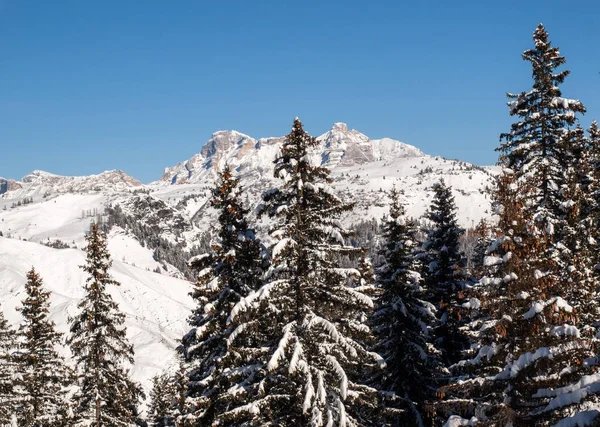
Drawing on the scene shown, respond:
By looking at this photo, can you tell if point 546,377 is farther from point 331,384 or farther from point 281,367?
point 281,367

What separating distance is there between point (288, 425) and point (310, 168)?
8.51 meters

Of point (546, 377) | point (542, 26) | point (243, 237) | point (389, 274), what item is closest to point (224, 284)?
point (243, 237)

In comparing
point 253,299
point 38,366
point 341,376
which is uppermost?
point 253,299

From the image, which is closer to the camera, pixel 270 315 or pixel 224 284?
pixel 270 315

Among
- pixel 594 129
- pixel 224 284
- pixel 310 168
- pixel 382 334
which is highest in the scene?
pixel 594 129

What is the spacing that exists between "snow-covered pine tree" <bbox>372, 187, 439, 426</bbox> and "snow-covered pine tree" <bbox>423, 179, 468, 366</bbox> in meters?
3.16

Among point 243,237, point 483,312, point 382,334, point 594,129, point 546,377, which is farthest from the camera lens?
point 594,129

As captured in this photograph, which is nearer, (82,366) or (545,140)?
(545,140)

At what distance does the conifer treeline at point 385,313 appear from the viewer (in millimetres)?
13734

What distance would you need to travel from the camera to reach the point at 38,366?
29.0m

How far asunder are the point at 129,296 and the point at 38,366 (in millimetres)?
117311

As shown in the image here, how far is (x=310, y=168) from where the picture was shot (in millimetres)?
15898

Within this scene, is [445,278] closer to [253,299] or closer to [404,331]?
[404,331]

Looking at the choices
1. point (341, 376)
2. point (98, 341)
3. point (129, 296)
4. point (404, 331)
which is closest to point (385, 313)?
point (404, 331)
